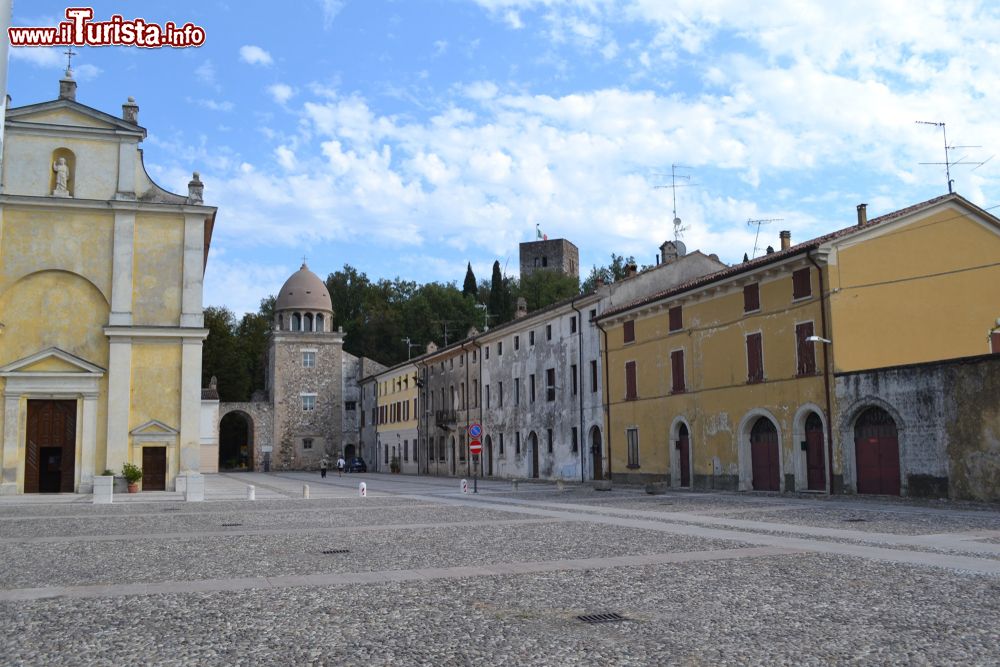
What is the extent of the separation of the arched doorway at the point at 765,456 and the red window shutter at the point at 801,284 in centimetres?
448

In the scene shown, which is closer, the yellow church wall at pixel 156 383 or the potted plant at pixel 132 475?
the potted plant at pixel 132 475

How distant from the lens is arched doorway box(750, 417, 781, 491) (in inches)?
1164

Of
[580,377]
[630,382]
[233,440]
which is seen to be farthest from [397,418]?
[630,382]

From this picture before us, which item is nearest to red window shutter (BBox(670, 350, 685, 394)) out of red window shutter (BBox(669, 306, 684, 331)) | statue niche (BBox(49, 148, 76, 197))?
red window shutter (BBox(669, 306, 684, 331))

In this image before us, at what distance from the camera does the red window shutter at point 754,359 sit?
30.2 meters

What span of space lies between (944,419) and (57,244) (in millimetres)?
31042

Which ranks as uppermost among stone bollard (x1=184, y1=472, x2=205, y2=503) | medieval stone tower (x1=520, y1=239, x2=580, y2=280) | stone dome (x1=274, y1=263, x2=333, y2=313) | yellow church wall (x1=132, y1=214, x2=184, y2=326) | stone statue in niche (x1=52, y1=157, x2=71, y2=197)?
medieval stone tower (x1=520, y1=239, x2=580, y2=280)

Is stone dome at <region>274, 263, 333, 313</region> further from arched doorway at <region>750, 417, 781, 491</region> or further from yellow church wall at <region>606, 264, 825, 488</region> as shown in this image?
arched doorway at <region>750, 417, 781, 491</region>

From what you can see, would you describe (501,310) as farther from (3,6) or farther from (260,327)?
(3,6)

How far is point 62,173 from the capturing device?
33.9 metres

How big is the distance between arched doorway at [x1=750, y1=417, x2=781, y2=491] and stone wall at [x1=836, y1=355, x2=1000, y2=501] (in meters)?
4.06

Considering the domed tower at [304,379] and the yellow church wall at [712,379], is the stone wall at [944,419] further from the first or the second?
the domed tower at [304,379]

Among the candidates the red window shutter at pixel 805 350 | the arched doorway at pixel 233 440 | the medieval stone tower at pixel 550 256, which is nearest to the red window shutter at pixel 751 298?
the red window shutter at pixel 805 350

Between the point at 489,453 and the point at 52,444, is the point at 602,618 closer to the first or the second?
the point at 52,444
